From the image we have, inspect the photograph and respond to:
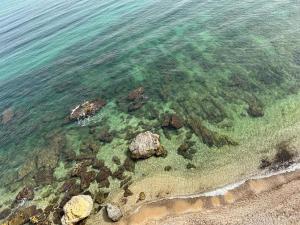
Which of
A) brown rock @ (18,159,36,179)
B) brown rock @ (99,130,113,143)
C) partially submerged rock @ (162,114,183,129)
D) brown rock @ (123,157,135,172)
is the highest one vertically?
partially submerged rock @ (162,114,183,129)

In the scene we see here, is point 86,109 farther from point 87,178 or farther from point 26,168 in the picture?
point 87,178

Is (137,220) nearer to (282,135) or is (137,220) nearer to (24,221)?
(24,221)

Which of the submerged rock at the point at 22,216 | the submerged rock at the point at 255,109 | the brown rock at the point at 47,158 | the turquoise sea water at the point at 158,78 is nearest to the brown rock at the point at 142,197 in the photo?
the turquoise sea water at the point at 158,78

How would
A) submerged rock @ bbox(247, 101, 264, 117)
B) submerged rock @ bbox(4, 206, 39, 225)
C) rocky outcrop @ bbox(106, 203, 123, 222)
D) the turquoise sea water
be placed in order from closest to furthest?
1. rocky outcrop @ bbox(106, 203, 123, 222)
2. submerged rock @ bbox(4, 206, 39, 225)
3. submerged rock @ bbox(247, 101, 264, 117)
4. the turquoise sea water

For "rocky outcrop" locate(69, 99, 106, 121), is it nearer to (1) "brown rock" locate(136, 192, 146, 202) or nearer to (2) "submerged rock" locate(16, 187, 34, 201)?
(2) "submerged rock" locate(16, 187, 34, 201)

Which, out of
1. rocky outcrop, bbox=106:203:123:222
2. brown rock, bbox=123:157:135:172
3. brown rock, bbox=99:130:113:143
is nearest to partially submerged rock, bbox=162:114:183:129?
brown rock, bbox=123:157:135:172

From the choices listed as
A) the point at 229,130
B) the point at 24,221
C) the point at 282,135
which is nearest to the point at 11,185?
the point at 24,221

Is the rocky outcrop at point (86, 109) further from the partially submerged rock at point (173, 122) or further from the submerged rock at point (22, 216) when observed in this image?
the submerged rock at point (22, 216)
